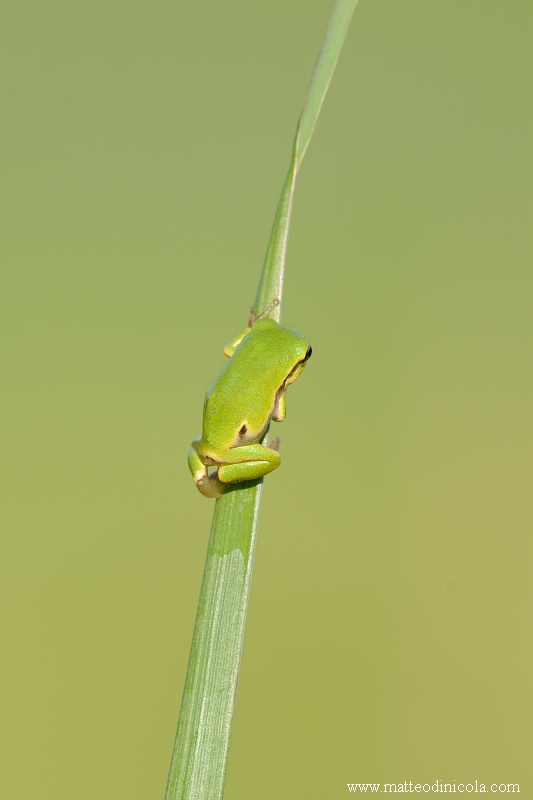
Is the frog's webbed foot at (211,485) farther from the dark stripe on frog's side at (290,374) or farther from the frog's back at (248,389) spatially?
the dark stripe on frog's side at (290,374)

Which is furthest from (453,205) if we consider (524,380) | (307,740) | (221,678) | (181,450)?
(221,678)

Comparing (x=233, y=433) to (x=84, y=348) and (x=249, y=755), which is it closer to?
(x=249, y=755)

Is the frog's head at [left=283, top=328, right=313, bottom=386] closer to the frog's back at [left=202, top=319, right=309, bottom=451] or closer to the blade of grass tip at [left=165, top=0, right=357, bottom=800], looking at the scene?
the frog's back at [left=202, top=319, right=309, bottom=451]

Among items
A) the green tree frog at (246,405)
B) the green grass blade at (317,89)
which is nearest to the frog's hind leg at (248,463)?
→ the green tree frog at (246,405)

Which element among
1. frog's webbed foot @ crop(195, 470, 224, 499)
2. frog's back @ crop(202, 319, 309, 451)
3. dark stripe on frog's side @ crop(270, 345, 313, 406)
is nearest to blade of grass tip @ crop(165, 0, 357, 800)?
frog's webbed foot @ crop(195, 470, 224, 499)

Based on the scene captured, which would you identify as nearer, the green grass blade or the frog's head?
the green grass blade

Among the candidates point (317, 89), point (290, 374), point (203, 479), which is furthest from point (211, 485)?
point (317, 89)
